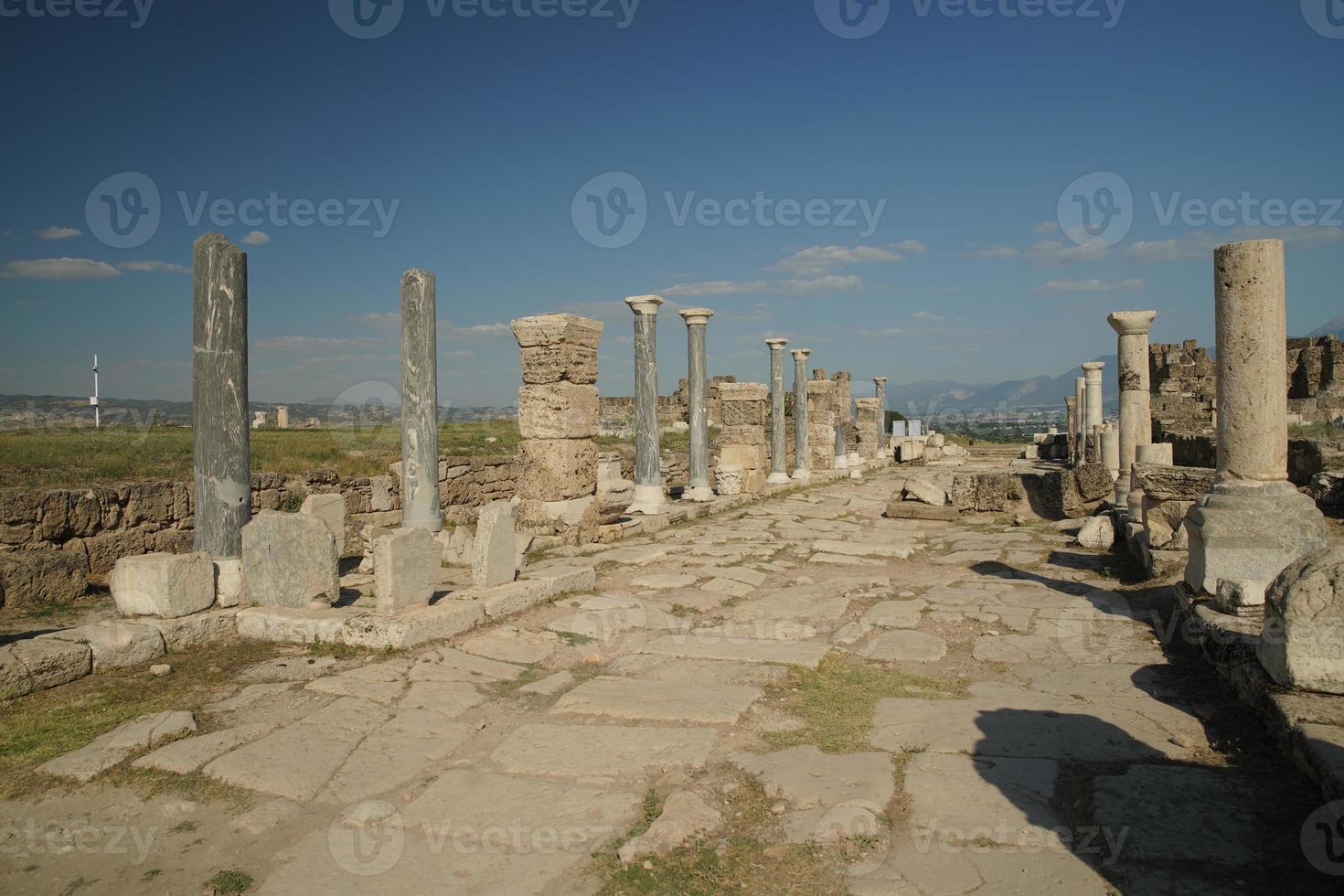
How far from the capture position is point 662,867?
3.03 metres

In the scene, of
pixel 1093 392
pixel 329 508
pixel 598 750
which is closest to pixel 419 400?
pixel 329 508

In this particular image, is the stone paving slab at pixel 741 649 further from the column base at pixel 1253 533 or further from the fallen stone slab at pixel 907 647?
the column base at pixel 1253 533

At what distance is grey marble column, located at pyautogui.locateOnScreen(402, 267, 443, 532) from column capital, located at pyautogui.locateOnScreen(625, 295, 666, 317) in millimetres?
4858

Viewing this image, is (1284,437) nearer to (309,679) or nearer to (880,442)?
(309,679)

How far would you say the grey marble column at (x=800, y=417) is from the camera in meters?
20.7

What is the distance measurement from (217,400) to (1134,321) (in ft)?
41.2

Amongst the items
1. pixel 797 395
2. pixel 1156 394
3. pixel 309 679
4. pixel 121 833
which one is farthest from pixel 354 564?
pixel 1156 394

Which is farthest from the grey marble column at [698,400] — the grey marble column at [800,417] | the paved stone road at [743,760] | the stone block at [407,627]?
the stone block at [407,627]

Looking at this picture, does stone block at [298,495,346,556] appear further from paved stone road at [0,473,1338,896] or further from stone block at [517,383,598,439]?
paved stone road at [0,473,1338,896]

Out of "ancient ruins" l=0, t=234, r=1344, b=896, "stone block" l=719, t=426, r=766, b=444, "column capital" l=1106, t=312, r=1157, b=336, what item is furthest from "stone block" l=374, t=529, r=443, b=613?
"stone block" l=719, t=426, r=766, b=444

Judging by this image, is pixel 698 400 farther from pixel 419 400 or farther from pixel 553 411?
pixel 419 400

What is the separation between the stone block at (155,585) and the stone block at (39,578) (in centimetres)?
262

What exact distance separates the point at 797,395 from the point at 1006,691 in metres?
16.5

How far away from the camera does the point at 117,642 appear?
5281 millimetres
